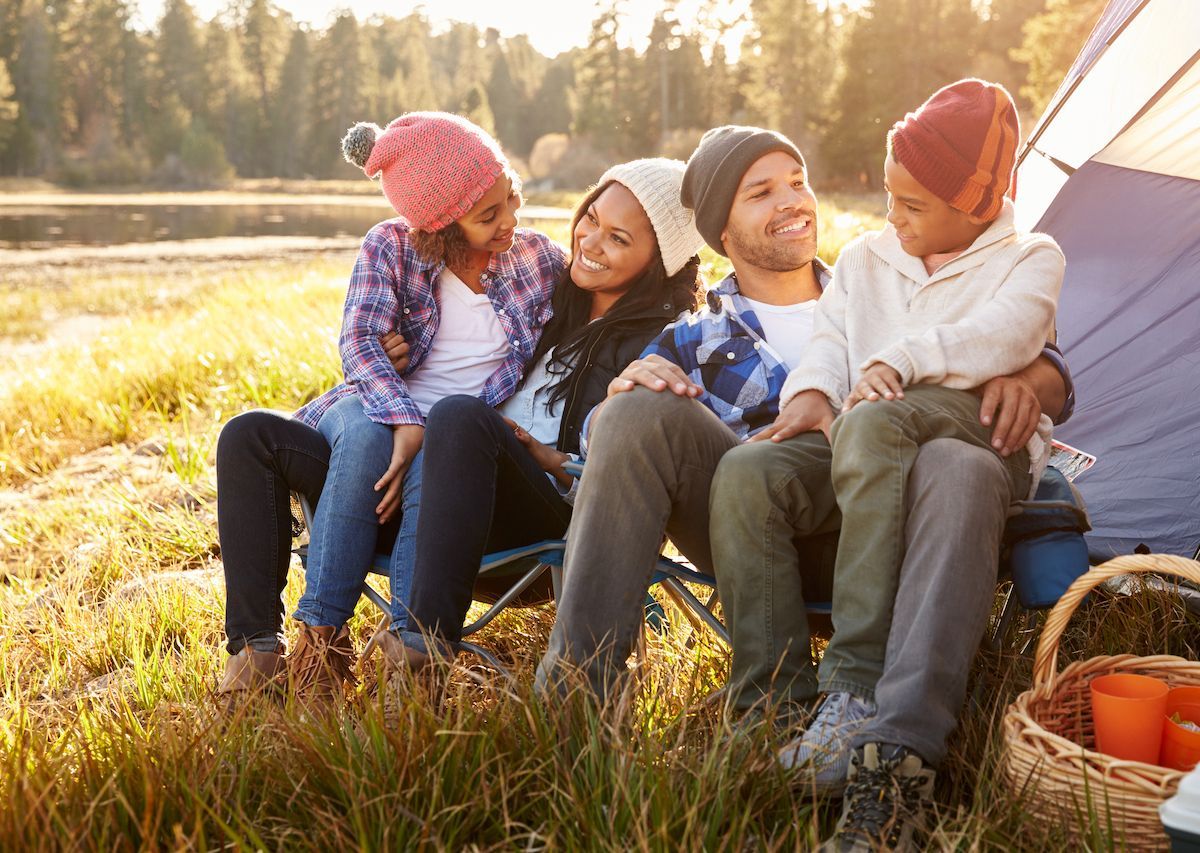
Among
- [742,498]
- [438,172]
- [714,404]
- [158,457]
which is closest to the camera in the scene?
[742,498]

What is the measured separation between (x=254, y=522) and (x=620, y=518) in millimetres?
823

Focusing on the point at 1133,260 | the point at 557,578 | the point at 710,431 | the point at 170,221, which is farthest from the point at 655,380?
the point at 170,221

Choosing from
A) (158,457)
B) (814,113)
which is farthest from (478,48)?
(158,457)

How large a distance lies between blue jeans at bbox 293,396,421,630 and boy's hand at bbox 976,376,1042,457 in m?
1.12

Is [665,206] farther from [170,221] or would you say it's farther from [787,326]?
[170,221]

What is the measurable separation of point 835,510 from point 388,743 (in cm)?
88

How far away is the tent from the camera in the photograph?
10.1 ft

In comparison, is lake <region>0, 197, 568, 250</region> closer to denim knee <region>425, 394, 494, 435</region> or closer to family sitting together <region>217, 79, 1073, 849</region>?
family sitting together <region>217, 79, 1073, 849</region>

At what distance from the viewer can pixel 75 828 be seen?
5.06ft

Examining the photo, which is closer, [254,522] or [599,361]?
[254,522]

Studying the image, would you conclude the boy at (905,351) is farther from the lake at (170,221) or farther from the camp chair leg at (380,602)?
the lake at (170,221)

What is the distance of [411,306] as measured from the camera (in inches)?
108

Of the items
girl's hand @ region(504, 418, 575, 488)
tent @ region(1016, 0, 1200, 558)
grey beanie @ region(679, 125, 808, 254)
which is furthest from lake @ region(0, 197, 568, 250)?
girl's hand @ region(504, 418, 575, 488)

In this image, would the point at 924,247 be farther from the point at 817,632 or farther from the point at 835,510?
the point at 817,632
